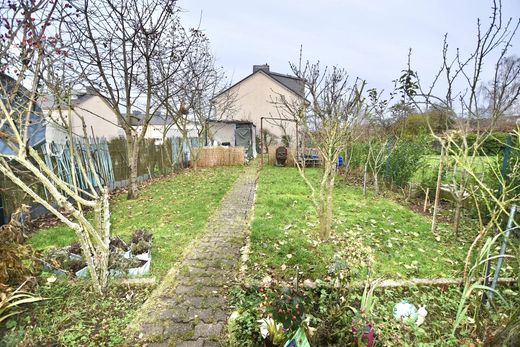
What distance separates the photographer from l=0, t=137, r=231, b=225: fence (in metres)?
5.37

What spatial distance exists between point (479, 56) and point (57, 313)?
6044mm

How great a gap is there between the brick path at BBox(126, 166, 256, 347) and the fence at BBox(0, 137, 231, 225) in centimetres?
216

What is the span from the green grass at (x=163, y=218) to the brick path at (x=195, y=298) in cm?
32

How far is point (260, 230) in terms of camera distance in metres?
4.80

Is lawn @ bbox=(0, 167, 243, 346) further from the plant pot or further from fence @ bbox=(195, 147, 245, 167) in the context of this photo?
fence @ bbox=(195, 147, 245, 167)

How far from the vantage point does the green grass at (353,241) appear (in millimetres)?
3545

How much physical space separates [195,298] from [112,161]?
807cm

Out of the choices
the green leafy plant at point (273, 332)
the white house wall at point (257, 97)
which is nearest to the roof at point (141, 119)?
the white house wall at point (257, 97)

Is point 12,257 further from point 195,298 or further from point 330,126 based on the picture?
point 330,126

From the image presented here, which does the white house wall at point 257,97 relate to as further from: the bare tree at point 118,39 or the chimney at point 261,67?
the bare tree at point 118,39

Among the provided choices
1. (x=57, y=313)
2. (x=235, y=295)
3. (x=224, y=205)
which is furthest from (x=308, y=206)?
(x=57, y=313)

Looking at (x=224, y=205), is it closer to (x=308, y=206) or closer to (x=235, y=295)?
(x=308, y=206)

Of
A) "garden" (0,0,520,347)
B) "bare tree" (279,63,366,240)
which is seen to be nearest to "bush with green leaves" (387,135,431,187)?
"garden" (0,0,520,347)

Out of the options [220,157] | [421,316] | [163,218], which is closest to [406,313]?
[421,316]
